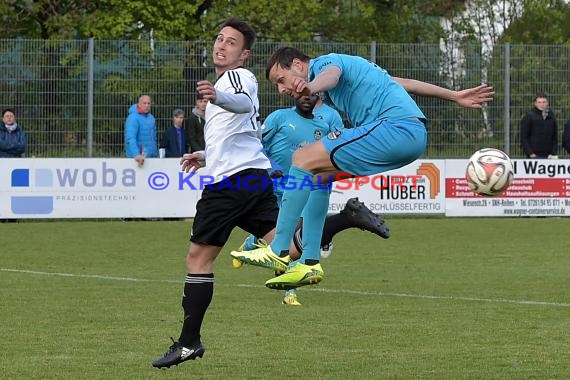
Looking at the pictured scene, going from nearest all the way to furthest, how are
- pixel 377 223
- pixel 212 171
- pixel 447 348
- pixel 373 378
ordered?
pixel 373 378, pixel 212 171, pixel 447 348, pixel 377 223

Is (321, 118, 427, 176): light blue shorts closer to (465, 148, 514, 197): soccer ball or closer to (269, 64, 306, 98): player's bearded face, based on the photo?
(269, 64, 306, 98): player's bearded face

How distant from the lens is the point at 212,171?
317 inches

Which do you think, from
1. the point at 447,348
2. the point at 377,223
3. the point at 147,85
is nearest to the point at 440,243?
the point at 147,85

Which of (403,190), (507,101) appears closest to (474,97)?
(403,190)

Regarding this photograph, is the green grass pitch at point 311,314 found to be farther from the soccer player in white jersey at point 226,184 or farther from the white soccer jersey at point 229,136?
the white soccer jersey at point 229,136

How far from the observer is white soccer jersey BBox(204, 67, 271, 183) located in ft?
26.1

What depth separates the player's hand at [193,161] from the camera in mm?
8633

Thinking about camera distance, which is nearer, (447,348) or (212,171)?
(212,171)

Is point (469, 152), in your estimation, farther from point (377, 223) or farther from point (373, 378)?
point (373, 378)

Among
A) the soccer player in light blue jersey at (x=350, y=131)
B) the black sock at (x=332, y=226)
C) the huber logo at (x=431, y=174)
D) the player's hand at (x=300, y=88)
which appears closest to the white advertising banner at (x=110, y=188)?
the huber logo at (x=431, y=174)

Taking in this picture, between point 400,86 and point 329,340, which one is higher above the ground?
point 400,86

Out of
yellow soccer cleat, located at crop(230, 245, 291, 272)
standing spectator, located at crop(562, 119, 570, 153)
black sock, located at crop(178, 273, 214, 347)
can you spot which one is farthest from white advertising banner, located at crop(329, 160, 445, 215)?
black sock, located at crop(178, 273, 214, 347)

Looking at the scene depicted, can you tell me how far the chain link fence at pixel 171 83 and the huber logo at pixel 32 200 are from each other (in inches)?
22.8

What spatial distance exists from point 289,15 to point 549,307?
74.5 ft
